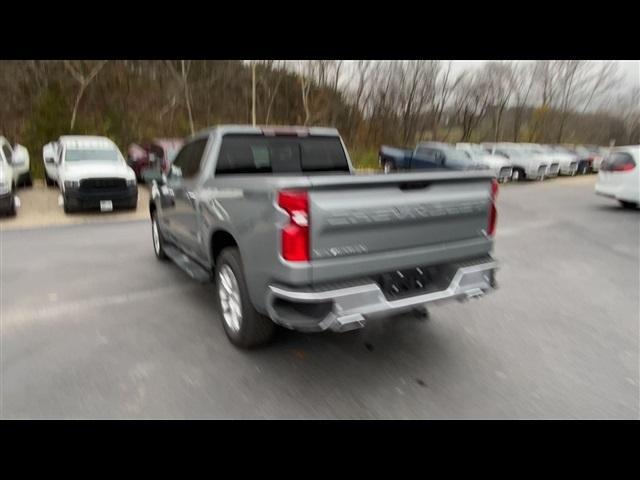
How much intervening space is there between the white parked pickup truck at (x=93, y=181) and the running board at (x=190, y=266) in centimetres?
567

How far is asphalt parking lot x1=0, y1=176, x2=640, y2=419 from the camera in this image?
2943mm

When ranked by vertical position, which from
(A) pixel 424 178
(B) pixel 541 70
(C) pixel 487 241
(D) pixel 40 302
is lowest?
(D) pixel 40 302

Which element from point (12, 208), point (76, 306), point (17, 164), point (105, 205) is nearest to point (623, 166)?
point (76, 306)

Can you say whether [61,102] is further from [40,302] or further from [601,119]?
[601,119]

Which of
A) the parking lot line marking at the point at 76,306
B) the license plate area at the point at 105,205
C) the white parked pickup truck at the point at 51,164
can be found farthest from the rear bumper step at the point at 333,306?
the white parked pickup truck at the point at 51,164

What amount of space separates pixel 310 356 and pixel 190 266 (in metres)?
1.85

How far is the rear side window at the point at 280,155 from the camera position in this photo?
436cm

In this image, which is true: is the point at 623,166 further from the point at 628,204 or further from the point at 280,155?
the point at 280,155

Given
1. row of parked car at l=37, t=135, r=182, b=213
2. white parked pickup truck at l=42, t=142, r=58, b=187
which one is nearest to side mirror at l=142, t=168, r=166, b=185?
row of parked car at l=37, t=135, r=182, b=213

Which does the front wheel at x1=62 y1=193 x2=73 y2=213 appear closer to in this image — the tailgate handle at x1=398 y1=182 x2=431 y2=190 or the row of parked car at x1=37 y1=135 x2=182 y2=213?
the row of parked car at x1=37 y1=135 x2=182 y2=213
